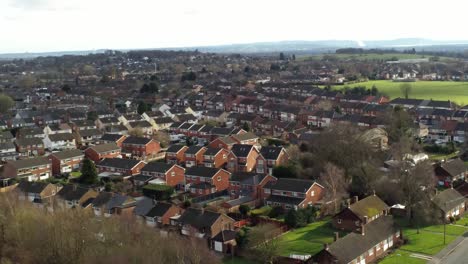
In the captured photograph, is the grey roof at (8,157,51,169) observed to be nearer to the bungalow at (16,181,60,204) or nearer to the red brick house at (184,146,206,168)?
the bungalow at (16,181,60,204)

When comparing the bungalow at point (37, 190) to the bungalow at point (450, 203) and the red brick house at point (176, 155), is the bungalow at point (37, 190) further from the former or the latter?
the bungalow at point (450, 203)

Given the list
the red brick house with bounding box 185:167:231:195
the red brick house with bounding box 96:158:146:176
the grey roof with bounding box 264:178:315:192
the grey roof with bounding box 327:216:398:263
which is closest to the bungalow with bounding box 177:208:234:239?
the grey roof with bounding box 264:178:315:192

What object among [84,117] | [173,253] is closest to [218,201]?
[173,253]

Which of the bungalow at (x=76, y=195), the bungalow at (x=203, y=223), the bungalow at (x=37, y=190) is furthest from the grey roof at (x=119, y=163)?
the bungalow at (x=203, y=223)

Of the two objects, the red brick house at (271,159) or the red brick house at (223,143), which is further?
the red brick house at (223,143)

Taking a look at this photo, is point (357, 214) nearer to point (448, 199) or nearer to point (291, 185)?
point (291, 185)

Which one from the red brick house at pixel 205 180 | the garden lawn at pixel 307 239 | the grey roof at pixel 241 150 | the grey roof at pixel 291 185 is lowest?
the garden lawn at pixel 307 239

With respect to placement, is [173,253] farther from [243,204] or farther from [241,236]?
[243,204]
